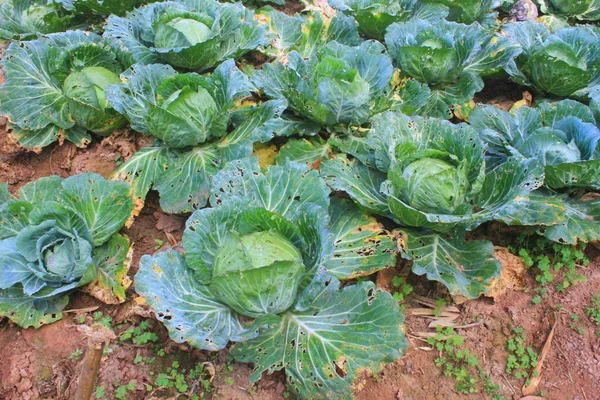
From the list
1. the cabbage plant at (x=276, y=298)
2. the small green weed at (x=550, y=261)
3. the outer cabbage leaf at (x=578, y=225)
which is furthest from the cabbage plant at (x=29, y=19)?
the outer cabbage leaf at (x=578, y=225)

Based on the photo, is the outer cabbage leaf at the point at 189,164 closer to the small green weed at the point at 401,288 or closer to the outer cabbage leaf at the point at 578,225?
the small green weed at the point at 401,288

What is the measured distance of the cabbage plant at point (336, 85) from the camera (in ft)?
14.0

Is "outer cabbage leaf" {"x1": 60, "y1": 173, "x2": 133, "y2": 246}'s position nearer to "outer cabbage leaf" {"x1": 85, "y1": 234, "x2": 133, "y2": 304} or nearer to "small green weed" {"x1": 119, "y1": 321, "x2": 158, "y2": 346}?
"outer cabbage leaf" {"x1": 85, "y1": 234, "x2": 133, "y2": 304}

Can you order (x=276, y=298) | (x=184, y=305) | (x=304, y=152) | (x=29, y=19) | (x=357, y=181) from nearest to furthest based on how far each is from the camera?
(x=276, y=298), (x=184, y=305), (x=357, y=181), (x=304, y=152), (x=29, y=19)

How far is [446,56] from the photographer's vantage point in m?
4.88

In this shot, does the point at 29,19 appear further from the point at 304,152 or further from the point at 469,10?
the point at 469,10

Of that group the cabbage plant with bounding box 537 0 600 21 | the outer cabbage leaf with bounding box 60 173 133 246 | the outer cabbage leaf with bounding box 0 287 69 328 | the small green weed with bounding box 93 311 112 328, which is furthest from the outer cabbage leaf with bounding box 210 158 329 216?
the cabbage plant with bounding box 537 0 600 21

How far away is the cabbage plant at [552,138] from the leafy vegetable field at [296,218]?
0.02 m

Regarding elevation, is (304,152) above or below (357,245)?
above

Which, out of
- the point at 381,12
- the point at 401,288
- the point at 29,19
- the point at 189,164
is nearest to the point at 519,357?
the point at 401,288

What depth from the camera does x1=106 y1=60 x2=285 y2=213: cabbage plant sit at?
412 centimetres

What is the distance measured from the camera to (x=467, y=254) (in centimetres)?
377

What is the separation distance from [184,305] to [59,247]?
1.18 m

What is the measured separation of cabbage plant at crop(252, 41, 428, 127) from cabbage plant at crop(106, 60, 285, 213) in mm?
281
